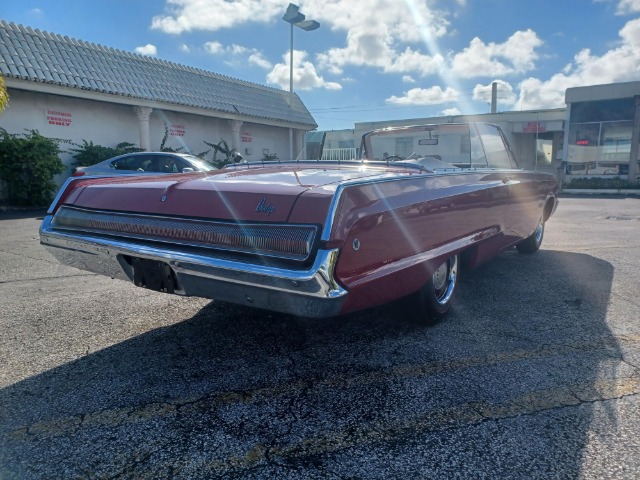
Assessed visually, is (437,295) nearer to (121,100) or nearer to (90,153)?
(90,153)

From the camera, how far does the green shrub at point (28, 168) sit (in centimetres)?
1204

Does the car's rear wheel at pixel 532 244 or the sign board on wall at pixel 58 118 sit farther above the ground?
the sign board on wall at pixel 58 118

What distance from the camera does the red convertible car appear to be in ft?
7.46

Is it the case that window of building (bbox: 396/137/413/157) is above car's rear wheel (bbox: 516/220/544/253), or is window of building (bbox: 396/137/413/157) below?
above

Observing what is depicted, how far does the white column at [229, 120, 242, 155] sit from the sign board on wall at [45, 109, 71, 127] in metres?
6.28

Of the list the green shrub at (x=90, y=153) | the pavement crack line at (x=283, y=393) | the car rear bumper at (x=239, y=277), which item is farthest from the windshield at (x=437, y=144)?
the green shrub at (x=90, y=153)

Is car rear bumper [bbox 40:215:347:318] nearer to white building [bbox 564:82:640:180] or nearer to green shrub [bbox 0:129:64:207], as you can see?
green shrub [bbox 0:129:64:207]

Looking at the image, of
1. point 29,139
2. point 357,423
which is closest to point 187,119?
point 29,139

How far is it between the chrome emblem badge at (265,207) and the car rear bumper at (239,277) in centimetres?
29

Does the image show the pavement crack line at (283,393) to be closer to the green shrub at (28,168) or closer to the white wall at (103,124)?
the green shrub at (28,168)

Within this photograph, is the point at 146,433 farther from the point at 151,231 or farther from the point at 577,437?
the point at 577,437

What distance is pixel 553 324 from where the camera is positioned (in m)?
3.55

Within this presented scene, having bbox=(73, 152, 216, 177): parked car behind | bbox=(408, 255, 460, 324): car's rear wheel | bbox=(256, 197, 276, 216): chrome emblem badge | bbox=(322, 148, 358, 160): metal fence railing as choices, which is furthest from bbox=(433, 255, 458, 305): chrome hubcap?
bbox=(73, 152, 216, 177): parked car behind

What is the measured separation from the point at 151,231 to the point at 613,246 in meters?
6.78
